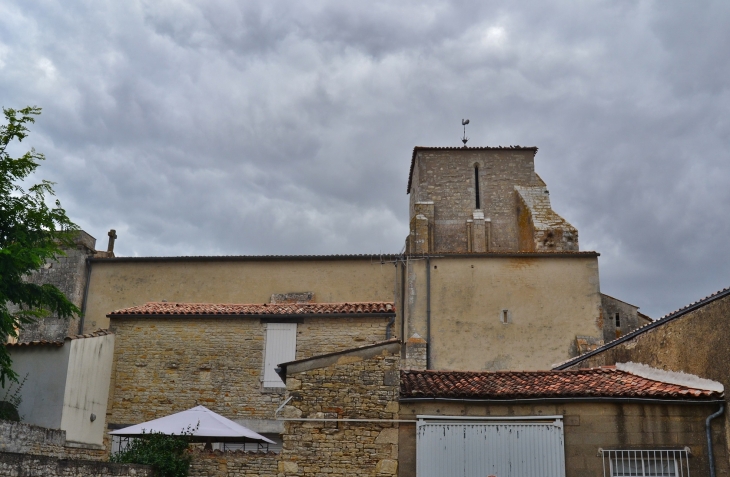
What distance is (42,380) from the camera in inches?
601

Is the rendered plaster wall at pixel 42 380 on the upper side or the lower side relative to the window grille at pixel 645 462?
upper

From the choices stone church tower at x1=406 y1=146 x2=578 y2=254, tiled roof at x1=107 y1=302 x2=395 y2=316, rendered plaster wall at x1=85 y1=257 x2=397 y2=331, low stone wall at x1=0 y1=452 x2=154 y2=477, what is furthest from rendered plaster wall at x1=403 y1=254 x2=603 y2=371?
low stone wall at x1=0 y1=452 x2=154 y2=477

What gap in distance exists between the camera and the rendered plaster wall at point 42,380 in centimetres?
1506

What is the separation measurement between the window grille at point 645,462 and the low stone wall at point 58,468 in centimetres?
736

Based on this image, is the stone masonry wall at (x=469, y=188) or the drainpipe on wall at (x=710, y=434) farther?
the stone masonry wall at (x=469, y=188)

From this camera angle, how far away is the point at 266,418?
16.7 meters

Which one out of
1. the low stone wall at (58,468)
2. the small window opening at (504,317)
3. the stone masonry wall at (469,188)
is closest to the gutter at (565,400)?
the low stone wall at (58,468)

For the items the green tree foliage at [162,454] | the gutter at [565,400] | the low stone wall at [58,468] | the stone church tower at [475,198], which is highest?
the stone church tower at [475,198]

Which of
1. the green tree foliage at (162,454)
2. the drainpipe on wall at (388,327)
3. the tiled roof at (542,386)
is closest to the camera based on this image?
the tiled roof at (542,386)

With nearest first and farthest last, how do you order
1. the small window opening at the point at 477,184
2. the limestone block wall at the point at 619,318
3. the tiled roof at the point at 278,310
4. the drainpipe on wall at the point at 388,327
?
the drainpipe on wall at the point at 388,327 → the tiled roof at the point at 278,310 → the limestone block wall at the point at 619,318 → the small window opening at the point at 477,184

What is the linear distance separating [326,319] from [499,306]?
22.7 ft

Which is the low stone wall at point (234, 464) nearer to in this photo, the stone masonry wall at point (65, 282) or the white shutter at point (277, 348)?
the white shutter at point (277, 348)

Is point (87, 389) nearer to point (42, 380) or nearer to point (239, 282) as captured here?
point (42, 380)

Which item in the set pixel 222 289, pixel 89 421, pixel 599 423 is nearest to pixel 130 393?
pixel 89 421
